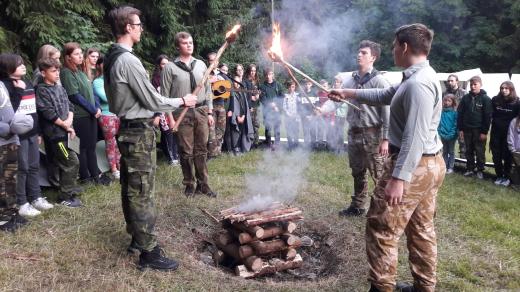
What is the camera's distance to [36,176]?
547 centimetres

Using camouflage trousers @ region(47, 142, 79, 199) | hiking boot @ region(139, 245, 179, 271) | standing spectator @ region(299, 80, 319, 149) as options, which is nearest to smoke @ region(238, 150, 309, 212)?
standing spectator @ region(299, 80, 319, 149)

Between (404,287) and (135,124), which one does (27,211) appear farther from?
(404,287)

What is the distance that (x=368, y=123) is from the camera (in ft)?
18.3

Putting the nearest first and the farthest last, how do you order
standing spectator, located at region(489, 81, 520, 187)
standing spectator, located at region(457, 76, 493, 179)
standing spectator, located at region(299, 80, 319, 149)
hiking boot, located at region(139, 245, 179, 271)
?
hiking boot, located at region(139, 245, 179, 271) < standing spectator, located at region(489, 81, 520, 187) < standing spectator, located at region(457, 76, 493, 179) < standing spectator, located at region(299, 80, 319, 149)

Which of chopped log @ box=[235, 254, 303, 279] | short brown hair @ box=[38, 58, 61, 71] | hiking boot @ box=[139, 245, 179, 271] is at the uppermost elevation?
short brown hair @ box=[38, 58, 61, 71]

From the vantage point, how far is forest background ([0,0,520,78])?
8164 mm

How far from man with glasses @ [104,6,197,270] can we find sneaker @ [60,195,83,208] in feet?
6.29

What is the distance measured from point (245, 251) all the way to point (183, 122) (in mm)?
2334

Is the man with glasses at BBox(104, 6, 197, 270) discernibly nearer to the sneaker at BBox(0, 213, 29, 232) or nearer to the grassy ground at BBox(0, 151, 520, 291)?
the grassy ground at BBox(0, 151, 520, 291)

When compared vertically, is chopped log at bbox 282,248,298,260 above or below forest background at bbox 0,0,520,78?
below

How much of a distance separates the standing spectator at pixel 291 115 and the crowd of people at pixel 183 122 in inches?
1.3

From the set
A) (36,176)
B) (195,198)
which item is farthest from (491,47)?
(36,176)

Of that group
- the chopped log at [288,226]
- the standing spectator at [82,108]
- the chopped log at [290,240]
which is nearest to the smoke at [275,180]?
the chopped log at [288,226]

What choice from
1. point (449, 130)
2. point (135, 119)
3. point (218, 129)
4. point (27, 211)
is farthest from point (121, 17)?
point (449, 130)
